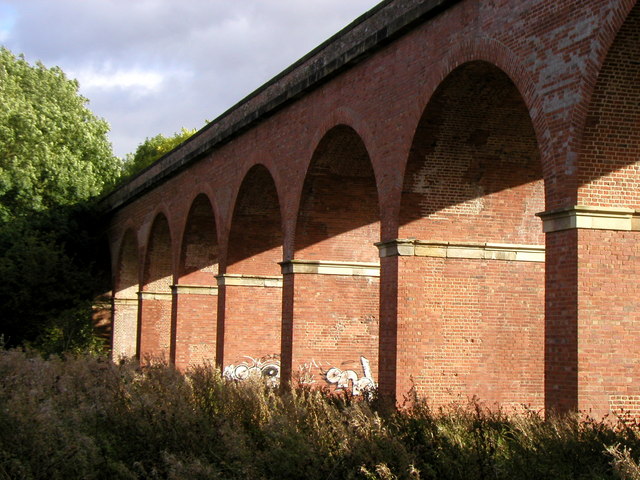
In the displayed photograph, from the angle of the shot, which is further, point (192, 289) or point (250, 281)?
point (192, 289)

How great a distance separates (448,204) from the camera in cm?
1334

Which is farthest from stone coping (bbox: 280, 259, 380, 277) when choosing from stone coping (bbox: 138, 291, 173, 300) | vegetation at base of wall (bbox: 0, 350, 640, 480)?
stone coping (bbox: 138, 291, 173, 300)

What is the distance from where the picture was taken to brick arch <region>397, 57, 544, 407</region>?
1293cm

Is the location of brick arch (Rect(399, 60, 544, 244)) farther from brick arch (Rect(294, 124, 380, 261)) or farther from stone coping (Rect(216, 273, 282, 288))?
stone coping (Rect(216, 273, 282, 288))

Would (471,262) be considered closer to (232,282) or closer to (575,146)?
(575,146)

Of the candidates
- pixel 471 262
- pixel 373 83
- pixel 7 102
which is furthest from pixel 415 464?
pixel 7 102

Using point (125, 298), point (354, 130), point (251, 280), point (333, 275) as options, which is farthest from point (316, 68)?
point (125, 298)

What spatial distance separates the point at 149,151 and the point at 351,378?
36581mm

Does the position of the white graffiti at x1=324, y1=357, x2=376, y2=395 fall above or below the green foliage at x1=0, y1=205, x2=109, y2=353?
below

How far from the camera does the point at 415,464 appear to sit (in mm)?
7855

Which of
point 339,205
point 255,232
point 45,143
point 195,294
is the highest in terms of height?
point 45,143

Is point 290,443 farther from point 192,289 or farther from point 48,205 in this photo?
point 48,205

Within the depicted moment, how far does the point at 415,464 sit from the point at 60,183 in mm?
26222

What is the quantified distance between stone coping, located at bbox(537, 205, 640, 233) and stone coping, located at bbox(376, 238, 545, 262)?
145 inches
